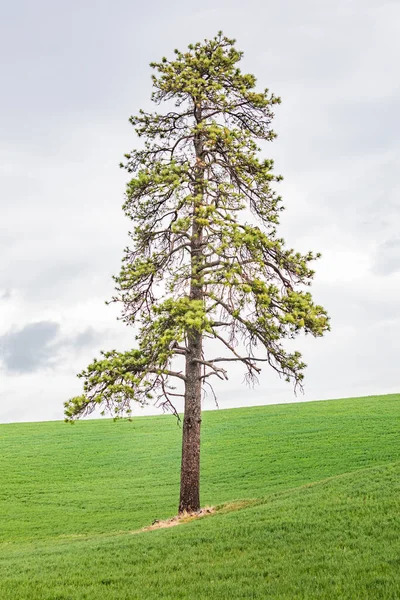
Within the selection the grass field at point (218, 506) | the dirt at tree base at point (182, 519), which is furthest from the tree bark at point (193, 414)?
the grass field at point (218, 506)

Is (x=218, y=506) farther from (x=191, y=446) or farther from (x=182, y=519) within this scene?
(x=191, y=446)

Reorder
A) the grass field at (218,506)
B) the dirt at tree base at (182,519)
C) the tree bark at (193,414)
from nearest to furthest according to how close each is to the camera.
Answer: the grass field at (218,506)
the dirt at tree base at (182,519)
the tree bark at (193,414)

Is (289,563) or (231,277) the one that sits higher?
(231,277)

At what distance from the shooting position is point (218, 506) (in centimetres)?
1927

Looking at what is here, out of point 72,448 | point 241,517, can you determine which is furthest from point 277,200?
point 72,448

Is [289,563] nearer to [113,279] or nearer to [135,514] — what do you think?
[113,279]

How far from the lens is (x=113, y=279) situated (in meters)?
21.2

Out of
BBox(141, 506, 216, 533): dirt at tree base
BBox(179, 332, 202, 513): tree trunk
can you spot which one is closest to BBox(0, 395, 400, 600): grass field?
BBox(141, 506, 216, 533): dirt at tree base

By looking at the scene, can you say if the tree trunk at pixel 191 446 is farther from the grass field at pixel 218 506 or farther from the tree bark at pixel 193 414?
the grass field at pixel 218 506

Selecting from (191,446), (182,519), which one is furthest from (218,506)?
(191,446)

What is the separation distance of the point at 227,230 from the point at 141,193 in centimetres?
363

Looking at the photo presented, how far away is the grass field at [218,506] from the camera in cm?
1030

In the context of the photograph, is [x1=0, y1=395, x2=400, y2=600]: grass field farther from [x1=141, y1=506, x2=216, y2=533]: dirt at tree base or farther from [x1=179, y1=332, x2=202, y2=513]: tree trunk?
[x1=179, y1=332, x2=202, y2=513]: tree trunk

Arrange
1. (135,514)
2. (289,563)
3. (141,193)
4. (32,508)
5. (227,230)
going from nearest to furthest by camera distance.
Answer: (289,563), (227,230), (141,193), (135,514), (32,508)
